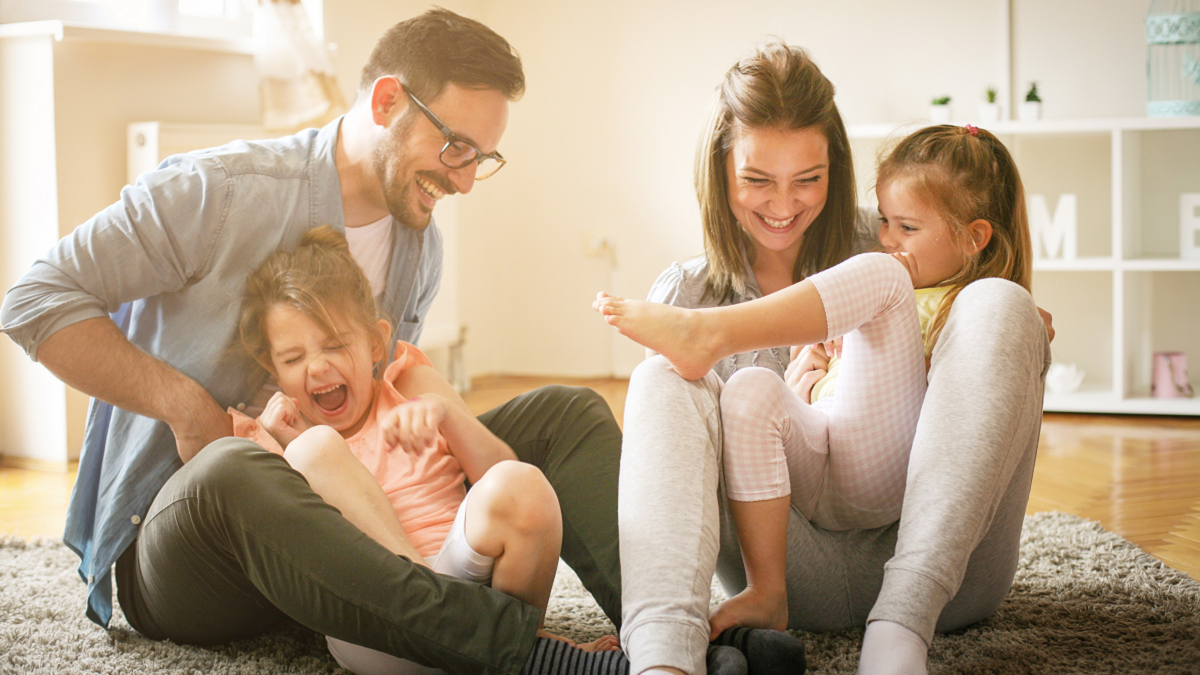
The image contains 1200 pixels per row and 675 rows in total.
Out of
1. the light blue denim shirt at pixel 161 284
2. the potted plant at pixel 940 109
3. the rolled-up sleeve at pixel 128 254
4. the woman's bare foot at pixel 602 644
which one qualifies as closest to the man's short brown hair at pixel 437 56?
the light blue denim shirt at pixel 161 284

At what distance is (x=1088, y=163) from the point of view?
3248 mm

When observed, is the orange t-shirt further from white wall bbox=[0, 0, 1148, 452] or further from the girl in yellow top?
white wall bbox=[0, 0, 1148, 452]

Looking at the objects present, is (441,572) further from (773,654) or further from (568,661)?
(773,654)

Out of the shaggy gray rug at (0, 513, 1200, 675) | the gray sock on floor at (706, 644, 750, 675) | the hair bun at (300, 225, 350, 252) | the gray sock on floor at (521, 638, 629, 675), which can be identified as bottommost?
the shaggy gray rug at (0, 513, 1200, 675)

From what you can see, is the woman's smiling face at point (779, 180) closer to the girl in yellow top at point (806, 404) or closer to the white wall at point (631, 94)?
the girl in yellow top at point (806, 404)

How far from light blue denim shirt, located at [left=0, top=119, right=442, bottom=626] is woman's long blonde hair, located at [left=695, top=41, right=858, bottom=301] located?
53 centimetres

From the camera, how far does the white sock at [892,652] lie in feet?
2.92

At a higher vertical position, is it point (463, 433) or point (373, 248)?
point (373, 248)

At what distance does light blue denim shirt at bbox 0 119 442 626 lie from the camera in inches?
44.6

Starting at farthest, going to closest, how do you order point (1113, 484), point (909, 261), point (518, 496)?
point (1113, 484) → point (909, 261) → point (518, 496)

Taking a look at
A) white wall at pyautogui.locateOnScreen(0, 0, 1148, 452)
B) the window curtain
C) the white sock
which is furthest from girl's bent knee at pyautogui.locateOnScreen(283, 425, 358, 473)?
white wall at pyautogui.locateOnScreen(0, 0, 1148, 452)

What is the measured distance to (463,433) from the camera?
1224 mm

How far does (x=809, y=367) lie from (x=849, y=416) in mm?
253

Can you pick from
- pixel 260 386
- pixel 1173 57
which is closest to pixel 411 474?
pixel 260 386
